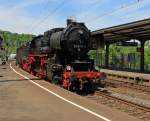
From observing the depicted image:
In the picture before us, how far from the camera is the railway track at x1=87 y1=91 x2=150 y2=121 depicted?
45.2ft

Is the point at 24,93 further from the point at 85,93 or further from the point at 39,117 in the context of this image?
the point at 39,117

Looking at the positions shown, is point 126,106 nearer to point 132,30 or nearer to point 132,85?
point 132,85

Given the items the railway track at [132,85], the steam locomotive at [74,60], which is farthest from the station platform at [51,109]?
the railway track at [132,85]

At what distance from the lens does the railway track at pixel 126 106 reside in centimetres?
1377

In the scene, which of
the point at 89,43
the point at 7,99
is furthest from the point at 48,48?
the point at 7,99

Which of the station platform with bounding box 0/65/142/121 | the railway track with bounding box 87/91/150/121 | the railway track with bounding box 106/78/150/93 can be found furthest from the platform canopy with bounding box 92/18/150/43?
the station platform with bounding box 0/65/142/121

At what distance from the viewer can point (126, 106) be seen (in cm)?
1579

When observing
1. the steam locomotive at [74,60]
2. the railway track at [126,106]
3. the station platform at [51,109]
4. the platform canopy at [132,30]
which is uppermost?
the platform canopy at [132,30]

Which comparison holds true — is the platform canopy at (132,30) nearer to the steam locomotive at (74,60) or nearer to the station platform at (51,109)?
the steam locomotive at (74,60)

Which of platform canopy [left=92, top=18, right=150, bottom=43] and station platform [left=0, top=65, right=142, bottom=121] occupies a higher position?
platform canopy [left=92, top=18, right=150, bottom=43]

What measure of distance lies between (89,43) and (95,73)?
2.02 meters

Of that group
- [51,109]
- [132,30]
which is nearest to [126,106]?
[51,109]

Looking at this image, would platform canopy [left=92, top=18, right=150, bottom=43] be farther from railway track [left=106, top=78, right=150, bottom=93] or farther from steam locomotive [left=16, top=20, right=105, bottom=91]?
steam locomotive [left=16, top=20, right=105, bottom=91]

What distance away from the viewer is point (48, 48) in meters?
23.7
